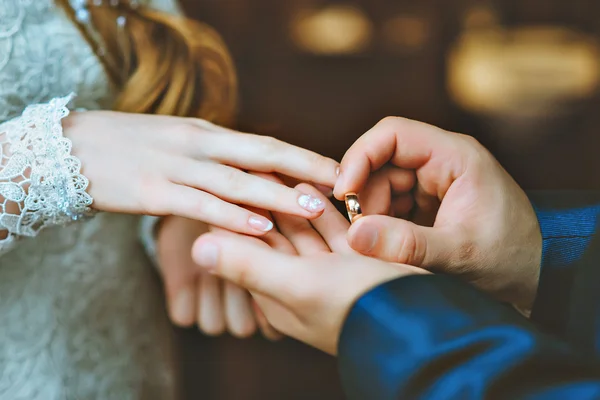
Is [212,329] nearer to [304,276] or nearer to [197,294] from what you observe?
[197,294]

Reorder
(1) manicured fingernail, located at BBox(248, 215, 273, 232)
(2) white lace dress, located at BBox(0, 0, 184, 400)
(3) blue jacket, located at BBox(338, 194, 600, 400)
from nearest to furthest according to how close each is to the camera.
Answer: (3) blue jacket, located at BBox(338, 194, 600, 400)
(1) manicured fingernail, located at BBox(248, 215, 273, 232)
(2) white lace dress, located at BBox(0, 0, 184, 400)

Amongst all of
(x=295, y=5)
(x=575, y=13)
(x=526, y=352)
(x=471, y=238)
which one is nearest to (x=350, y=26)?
(x=295, y=5)

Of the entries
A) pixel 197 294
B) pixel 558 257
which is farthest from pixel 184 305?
pixel 558 257

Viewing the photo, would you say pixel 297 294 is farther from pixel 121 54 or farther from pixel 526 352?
pixel 121 54

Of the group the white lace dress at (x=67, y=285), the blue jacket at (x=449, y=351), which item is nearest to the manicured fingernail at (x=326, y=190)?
the blue jacket at (x=449, y=351)

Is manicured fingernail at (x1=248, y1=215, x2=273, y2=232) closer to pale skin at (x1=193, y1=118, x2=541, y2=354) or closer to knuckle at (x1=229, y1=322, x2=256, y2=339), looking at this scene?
pale skin at (x1=193, y1=118, x2=541, y2=354)

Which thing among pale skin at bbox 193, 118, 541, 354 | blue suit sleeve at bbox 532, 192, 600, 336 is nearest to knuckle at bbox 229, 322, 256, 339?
pale skin at bbox 193, 118, 541, 354
